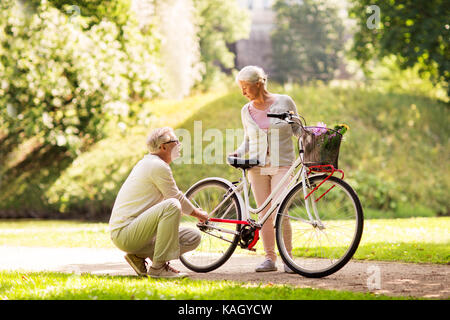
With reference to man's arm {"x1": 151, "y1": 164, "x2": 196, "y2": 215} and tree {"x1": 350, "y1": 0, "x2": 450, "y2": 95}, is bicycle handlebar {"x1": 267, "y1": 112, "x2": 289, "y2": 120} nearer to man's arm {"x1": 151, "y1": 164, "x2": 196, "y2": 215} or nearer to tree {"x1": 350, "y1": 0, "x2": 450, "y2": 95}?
man's arm {"x1": 151, "y1": 164, "x2": 196, "y2": 215}

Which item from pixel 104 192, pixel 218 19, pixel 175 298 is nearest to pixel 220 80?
pixel 218 19

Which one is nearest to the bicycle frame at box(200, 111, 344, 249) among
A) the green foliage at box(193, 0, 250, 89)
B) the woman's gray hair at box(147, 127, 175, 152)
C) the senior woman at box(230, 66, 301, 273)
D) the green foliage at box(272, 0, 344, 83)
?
the senior woman at box(230, 66, 301, 273)

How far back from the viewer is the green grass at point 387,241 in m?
7.26

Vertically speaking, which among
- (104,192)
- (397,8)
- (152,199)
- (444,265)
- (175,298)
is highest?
(397,8)

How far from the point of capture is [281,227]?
5672mm

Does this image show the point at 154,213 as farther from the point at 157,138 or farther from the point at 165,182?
the point at 157,138

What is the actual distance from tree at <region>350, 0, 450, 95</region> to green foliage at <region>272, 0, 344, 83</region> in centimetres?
1392

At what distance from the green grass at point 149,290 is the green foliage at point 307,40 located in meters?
28.2

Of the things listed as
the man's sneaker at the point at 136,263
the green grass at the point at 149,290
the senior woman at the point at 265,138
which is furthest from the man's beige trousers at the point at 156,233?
the senior woman at the point at 265,138

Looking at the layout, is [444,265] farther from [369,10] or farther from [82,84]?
[369,10]

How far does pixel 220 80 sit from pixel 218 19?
2989 millimetres

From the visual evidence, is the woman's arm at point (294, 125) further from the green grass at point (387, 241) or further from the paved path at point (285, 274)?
the green grass at point (387, 241)

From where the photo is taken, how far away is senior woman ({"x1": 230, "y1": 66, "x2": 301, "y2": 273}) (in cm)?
598

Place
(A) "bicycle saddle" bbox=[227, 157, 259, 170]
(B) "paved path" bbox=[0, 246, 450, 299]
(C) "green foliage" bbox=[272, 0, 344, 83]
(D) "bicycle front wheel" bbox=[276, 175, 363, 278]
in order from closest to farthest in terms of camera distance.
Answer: (B) "paved path" bbox=[0, 246, 450, 299]
(D) "bicycle front wheel" bbox=[276, 175, 363, 278]
(A) "bicycle saddle" bbox=[227, 157, 259, 170]
(C) "green foliage" bbox=[272, 0, 344, 83]
